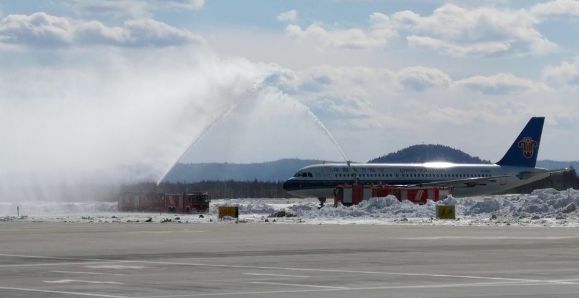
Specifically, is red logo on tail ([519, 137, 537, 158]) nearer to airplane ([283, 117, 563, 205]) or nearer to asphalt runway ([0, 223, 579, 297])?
airplane ([283, 117, 563, 205])

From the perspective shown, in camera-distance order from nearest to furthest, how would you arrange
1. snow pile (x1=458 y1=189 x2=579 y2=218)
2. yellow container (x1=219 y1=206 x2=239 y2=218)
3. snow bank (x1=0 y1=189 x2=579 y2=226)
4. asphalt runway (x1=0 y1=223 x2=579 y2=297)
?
1. asphalt runway (x1=0 y1=223 x2=579 y2=297)
2. snow bank (x1=0 y1=189 x2=579 y2=226)
3. snow pile (x1=458 y1=189 x2=579 y2=218)
4. yellow container (x1=219 y1=206 x2=239 y2=218)

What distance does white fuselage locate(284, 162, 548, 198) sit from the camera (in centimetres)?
10481

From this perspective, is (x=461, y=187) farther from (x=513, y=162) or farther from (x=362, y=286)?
(x=362, y=286)

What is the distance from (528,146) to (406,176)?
23653mm

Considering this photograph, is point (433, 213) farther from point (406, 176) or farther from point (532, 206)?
point (406, 176)

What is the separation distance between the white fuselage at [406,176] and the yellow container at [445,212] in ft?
124

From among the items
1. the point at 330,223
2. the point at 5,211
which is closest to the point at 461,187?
the point at 5,211

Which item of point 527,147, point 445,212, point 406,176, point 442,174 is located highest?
point 527,147

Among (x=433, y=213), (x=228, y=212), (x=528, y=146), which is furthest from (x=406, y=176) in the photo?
(x=228, y=212)

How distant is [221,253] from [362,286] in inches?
488

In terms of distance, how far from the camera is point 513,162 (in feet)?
417

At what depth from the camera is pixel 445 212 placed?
66312mm

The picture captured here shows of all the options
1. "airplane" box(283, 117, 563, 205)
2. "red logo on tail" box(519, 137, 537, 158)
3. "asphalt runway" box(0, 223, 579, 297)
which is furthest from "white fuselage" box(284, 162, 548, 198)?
"asphalt runway" box(0, 223, 579, 297)

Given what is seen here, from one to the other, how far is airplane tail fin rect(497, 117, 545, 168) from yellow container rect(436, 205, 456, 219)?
62835 millimetres
